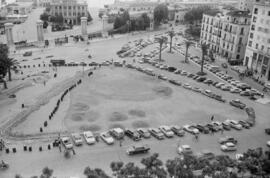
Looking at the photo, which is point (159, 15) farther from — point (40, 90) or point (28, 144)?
point (28, 144)

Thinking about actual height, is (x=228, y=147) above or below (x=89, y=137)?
below

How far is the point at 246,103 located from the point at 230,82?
1163 cm

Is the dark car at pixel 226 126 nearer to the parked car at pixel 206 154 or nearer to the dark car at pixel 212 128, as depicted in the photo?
the dark car at pixel 212 128

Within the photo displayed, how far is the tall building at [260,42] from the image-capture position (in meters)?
70.9

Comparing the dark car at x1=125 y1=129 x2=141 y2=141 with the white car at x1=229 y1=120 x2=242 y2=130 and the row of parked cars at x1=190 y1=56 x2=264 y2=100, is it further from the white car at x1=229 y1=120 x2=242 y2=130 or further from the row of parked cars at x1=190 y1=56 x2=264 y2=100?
the row of parked cars at x1=190 y1=56 x2=264 y2=100

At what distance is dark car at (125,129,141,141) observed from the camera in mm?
41287

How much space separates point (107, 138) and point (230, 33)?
61.5m

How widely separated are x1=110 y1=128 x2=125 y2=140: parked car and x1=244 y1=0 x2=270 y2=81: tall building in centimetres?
4424

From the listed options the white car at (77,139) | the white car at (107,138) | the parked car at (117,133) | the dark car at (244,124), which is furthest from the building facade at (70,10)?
Answer: the dark car at (244,124)

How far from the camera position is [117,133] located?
137 feet

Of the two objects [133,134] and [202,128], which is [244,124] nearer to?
[202,128]

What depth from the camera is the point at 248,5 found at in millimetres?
144625

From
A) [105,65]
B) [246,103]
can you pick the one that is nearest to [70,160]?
[246,103]

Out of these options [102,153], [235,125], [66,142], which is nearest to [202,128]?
[235,125]
